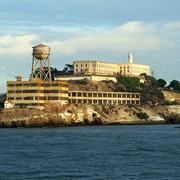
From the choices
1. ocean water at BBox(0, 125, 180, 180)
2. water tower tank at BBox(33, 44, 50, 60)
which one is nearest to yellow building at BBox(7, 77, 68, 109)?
water tower tank at BBox(33, 44, 50, 60)

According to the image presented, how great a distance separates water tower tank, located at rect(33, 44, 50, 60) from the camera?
171375mm

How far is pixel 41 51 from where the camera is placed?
171 metres

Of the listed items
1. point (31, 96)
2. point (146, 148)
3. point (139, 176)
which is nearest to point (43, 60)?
point (31, 96)

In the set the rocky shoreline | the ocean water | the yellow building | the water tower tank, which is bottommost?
the ocean water

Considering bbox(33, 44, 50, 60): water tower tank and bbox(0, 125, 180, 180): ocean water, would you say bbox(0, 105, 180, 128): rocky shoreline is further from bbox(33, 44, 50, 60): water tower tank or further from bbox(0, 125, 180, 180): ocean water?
bbox(0, 125, 180, 180): ocean water

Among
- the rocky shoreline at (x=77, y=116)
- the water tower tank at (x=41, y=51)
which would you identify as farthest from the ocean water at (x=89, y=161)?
the water tower tank at (x=41, y=51)

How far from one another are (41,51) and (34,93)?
565 inches

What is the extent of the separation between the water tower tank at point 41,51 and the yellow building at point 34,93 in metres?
10.9

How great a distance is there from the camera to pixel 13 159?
215 ft

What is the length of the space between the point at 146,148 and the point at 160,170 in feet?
79.0

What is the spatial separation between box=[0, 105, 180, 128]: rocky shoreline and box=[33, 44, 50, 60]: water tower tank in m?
16.0

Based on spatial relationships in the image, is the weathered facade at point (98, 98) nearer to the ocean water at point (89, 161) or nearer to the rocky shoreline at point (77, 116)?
the rocky shoreline at point (77, 116)

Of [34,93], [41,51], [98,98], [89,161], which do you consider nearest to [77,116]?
[34,93]

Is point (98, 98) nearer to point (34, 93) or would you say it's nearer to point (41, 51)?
point (41, 51)
